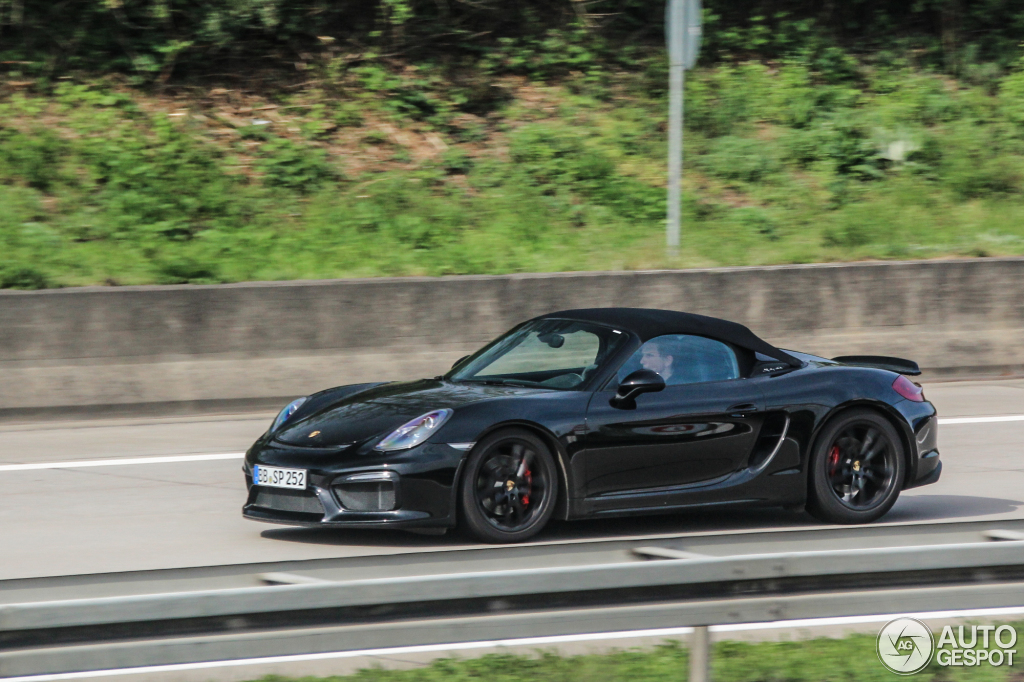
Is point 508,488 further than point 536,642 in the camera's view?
Yes

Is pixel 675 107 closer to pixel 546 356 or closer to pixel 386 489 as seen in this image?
pixel 546 356

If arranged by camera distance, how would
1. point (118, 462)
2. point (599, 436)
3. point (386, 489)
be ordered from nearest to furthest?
1. point (386, 489)
2. point (599, 436)
3. point (118, 462)

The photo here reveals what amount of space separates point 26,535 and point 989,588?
517cm

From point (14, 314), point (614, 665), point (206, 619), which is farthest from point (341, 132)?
point (206, 619)

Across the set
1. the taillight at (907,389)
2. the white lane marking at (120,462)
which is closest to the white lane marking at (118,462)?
the white lane marking at (120,462)

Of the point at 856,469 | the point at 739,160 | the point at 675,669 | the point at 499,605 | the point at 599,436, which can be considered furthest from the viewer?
the point at 739,160

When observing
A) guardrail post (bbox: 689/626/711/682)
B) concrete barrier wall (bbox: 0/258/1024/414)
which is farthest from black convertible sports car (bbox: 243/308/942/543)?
concrete barrier wall (bbox: 0/258/1024/414)

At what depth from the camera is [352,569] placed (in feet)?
12.5

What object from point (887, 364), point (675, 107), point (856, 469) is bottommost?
point (856, 469)

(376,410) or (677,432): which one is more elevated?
(376,410)

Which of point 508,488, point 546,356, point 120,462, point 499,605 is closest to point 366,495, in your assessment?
point 508,488

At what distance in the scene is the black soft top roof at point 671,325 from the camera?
7.48m

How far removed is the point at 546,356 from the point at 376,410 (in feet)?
3.58

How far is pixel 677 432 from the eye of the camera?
7.21m
